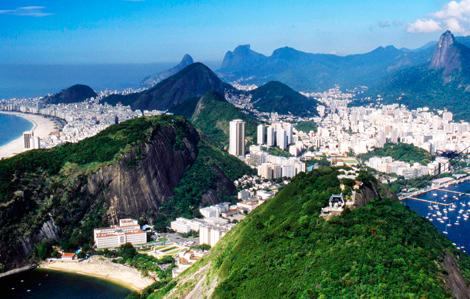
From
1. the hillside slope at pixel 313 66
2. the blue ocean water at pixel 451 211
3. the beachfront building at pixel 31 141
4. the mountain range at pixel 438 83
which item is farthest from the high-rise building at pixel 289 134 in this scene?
the hillside slope at pixel 313 66

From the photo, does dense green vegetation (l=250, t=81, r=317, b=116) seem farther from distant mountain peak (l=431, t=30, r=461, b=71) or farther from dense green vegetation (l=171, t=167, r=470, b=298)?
dense green vegetation (l=171, t=167, r=470, b=298)

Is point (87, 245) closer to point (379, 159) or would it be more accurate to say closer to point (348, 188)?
point (348, 188)

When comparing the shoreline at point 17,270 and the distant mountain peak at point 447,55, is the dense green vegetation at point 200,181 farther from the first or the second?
the distant mountain peak at point 447,55

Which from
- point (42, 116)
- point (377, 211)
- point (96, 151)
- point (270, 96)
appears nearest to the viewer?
point (377, 211)

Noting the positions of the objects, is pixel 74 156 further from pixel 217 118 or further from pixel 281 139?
pixel 217 118

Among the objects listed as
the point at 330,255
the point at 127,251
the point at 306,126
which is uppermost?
the point at 330,255

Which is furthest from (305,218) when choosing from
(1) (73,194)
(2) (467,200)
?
(2) (467,200)

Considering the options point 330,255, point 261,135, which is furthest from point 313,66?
point 330,255
